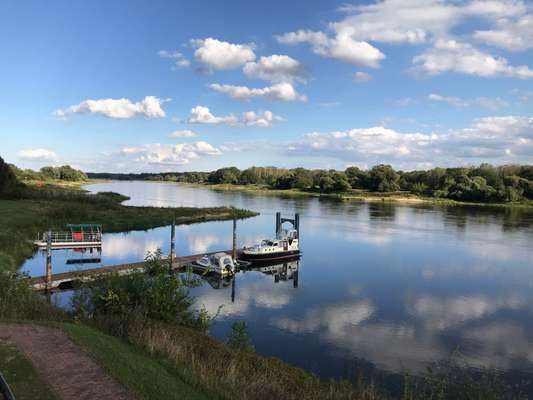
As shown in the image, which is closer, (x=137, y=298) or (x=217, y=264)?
(x=137, y=298)

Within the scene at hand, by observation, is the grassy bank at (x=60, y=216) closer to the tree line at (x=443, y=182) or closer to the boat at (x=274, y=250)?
the boat at (x=274, y=250)

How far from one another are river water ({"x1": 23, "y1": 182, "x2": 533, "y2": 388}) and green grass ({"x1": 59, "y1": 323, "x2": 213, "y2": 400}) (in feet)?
33.2

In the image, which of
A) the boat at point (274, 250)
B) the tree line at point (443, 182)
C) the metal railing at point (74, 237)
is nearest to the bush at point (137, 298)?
the boat at point (274, 250)

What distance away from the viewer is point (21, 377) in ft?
30.6

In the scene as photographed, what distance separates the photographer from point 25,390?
8734 mm

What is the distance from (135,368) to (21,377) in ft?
8.14

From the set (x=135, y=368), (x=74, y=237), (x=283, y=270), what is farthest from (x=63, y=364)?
(x=74, y=237)

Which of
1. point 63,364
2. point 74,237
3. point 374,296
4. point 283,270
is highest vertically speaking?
point 63,364

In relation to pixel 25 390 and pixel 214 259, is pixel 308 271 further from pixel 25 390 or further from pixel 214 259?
pixel 25 390

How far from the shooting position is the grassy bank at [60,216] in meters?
40.9

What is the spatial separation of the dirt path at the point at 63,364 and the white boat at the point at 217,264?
85.8 feet

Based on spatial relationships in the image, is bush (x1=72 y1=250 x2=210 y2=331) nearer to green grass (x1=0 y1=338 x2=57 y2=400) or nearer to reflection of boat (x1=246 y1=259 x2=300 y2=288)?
green grass (x1=0 y1=338 x2=57 y2=400)

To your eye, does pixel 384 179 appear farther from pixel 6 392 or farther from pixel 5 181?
pixel 6 392

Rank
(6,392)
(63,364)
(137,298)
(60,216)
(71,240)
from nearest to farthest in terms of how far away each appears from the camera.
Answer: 1. (6,392)
2. (63,364)
3. (137,298)
4. (71,240)
5. (60,216)
